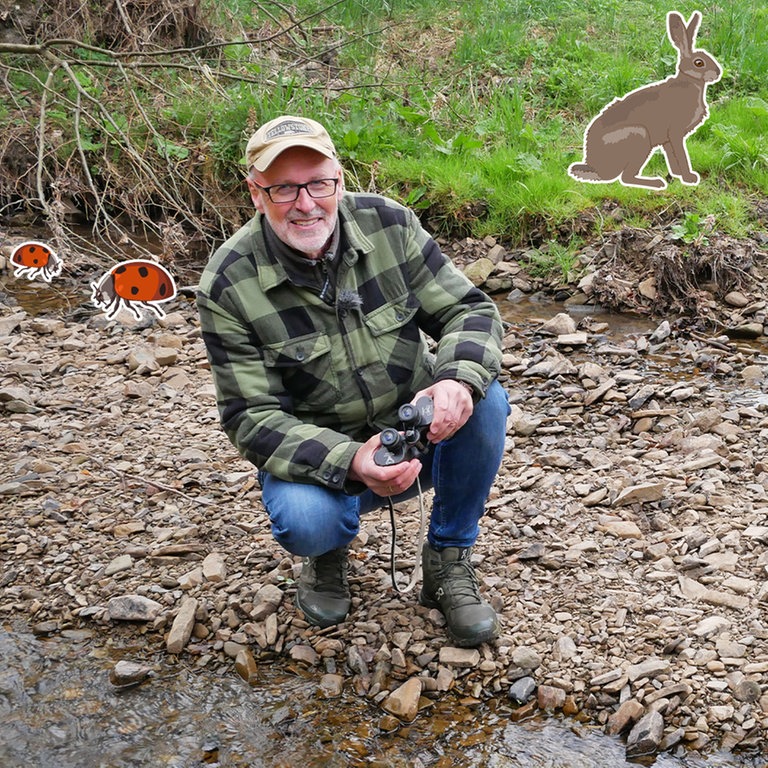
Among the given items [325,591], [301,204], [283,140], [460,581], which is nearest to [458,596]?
[460,581]

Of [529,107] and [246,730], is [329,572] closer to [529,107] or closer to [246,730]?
[246,730]

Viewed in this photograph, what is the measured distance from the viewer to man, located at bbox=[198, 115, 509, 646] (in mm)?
2664

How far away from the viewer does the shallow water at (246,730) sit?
8.47 ft

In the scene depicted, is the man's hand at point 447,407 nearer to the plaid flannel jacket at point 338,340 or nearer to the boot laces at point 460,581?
the plaid flannel jacket at point 338,340

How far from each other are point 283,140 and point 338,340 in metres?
0.55

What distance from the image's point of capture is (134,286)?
4.13 meters

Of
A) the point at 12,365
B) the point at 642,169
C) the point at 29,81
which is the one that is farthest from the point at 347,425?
the point at 29,81

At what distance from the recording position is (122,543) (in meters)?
3.51

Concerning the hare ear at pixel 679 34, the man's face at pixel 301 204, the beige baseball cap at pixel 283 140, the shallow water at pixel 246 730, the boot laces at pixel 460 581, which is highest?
the hare ear at pixel 679 34

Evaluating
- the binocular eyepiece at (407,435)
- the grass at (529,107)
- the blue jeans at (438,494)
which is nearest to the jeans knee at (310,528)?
the blue jeans at (438,494)

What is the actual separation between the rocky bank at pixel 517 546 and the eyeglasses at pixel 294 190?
1.25 metres

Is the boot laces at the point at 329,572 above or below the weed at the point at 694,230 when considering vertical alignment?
below

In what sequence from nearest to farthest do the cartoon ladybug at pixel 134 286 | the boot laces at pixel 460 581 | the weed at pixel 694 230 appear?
1. the boot laces at pixel 460 581
2. the cartoon ladybug at pixel 134 286
3. the weed at pixel 694 230

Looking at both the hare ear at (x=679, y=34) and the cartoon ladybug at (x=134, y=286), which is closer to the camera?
the cartoon ladybug at (x=134, y=286)
